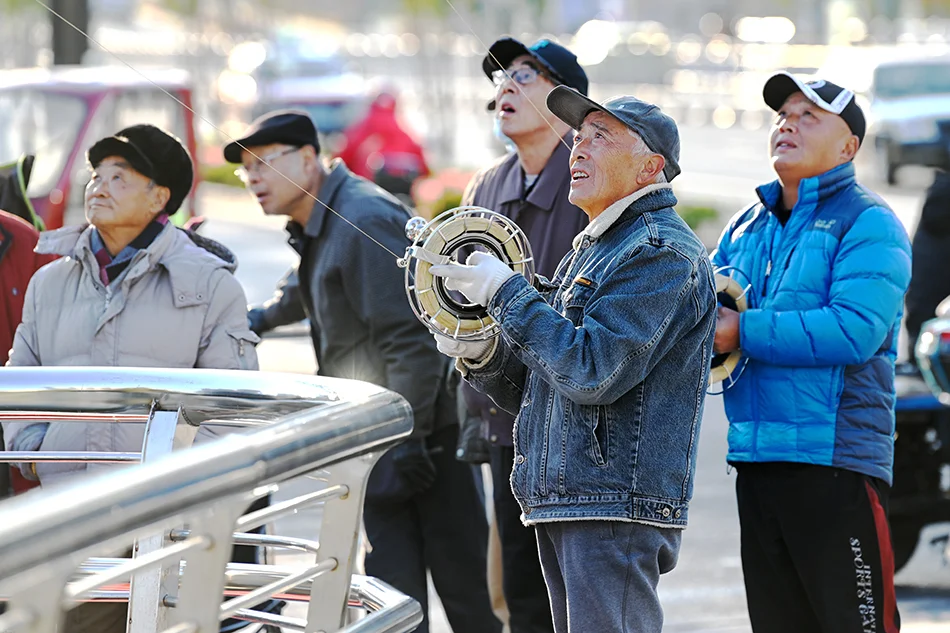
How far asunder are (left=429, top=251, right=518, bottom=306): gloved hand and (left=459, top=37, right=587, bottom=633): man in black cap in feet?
4.21

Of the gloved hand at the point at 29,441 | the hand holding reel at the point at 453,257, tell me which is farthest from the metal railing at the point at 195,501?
the gloved hand at the point at 29,441

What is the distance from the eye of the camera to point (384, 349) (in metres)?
4.95

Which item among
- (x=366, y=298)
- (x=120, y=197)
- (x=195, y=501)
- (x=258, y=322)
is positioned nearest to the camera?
(x=195, y=501)

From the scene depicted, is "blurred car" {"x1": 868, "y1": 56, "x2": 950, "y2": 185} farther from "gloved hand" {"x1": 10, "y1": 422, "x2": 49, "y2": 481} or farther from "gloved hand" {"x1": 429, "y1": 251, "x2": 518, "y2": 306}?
"gloved hand" {"x1": 429, "y1": 251, "x2": 518, "y2": 306}

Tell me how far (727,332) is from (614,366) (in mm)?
1013

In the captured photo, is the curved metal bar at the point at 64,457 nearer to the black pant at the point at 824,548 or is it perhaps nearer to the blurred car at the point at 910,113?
the black pant at the point at 824,548

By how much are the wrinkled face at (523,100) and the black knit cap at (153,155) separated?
0.98 m

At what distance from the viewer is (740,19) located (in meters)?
63.7

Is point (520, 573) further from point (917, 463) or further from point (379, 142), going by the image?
point (379, 142)

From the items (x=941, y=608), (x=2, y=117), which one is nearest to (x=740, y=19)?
(x=2, y=117)

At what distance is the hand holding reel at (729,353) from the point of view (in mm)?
4141

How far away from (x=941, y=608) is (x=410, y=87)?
1660 inches

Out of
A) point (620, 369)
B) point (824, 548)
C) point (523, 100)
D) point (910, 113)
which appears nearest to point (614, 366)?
point (620, 369)

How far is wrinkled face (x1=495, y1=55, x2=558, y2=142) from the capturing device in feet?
15.4
